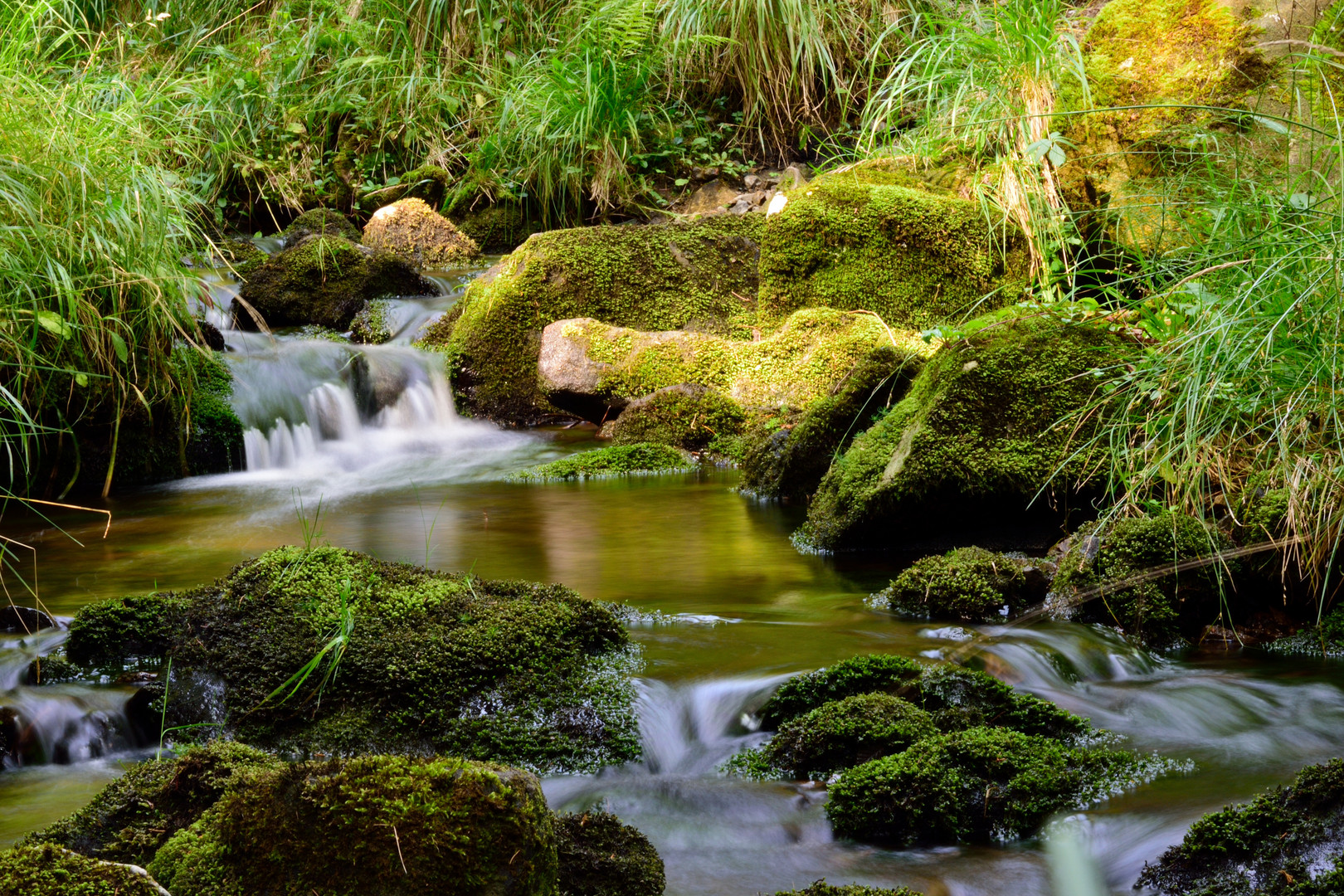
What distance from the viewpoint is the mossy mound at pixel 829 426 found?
559 cm

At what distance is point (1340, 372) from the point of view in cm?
323

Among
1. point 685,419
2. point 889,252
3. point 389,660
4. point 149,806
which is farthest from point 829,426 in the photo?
point 149,806

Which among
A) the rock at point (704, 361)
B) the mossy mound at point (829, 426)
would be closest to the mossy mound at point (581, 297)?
the rock at point (704, 361)

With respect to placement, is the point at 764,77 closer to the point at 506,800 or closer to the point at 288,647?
the point at 288,647

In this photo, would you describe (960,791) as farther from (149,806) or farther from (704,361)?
(704,361)

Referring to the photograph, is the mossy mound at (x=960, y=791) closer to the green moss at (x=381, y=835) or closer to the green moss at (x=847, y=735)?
the green moss at (x=847, y=735)

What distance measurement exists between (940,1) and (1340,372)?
25.2 ft

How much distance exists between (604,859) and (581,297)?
6.30 m

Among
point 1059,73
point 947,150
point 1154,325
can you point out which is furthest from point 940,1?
point 1154,325

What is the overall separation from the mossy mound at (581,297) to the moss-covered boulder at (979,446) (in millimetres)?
3092

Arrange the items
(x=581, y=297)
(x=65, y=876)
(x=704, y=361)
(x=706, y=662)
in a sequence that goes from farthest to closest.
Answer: (x=581, y=297), (x=704, y=361), (x=706, y=662), (x=65, y=876)

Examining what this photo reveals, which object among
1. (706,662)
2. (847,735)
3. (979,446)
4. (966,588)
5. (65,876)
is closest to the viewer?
(65,876)

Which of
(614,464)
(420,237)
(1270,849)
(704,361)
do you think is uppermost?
(420,237)

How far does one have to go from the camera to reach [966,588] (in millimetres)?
3814
